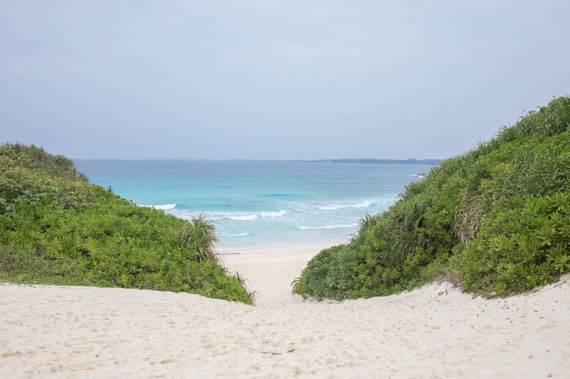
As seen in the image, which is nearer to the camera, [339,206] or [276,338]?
[276,338]

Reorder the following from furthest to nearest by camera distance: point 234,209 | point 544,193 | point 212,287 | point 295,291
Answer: point 234,209, point 295,291, point 212,287, point 544,193

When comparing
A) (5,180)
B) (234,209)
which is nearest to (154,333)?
(5,180)

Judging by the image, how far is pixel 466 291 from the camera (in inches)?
275

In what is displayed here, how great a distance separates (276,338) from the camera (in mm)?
5863

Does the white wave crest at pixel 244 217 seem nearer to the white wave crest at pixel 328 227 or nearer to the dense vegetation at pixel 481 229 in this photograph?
the white wave crest at pixel 328 227

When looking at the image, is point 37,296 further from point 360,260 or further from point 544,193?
point 544,193

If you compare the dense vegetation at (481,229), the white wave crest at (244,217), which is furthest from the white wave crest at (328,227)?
the dense vegetation at (481,229)

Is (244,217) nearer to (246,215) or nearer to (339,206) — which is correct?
(246,215)

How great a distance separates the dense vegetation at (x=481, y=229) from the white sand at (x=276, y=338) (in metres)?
0.50

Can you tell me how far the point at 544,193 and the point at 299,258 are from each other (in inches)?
639

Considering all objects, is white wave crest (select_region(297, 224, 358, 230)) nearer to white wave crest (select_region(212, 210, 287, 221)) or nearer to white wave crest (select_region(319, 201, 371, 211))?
white wave crest (select_region(212, 210, 287, 221))

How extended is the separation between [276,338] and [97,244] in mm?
5586

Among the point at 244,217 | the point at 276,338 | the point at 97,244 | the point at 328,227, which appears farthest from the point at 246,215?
the point at 276,338

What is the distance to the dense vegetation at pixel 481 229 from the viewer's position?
6090 millimetres
